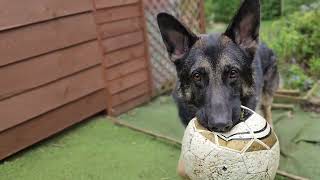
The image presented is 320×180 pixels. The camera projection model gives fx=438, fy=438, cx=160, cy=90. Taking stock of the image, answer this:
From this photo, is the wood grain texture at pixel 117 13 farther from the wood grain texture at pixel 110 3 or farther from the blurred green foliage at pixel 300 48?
the blurred green foliage at pixel 300 48

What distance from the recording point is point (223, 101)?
283 cm

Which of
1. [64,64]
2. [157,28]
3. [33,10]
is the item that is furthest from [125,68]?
[33,10]

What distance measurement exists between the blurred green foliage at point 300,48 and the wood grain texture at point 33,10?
3.26 metres

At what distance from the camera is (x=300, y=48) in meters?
7.00

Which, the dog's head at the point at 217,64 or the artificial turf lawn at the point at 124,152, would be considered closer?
the dog's head at the point at 217,64

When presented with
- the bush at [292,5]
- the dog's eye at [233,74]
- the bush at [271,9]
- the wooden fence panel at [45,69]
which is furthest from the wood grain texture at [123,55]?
the bush at [271,9]

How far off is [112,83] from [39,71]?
50.5 inches

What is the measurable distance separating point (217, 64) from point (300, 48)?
445cm

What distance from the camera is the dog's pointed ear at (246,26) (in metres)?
3.14

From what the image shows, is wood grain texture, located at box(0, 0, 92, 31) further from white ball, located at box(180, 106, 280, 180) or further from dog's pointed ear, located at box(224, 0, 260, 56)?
white ball, located at box(180, 106, 280, 180)

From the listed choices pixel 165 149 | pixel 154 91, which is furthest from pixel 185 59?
pixel 154 91

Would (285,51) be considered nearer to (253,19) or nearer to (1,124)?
(253,19)

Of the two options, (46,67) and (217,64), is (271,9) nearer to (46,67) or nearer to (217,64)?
(46,67)

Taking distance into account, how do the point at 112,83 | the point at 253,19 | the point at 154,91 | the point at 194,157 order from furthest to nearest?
the point at 154,91 < the point at 112,83 < the point at 253,19 < the point at 194,157
